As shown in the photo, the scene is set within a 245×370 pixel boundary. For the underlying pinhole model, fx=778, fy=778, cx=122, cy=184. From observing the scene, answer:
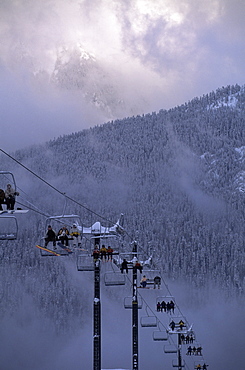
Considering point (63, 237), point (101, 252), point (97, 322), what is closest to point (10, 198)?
point (63, 237)

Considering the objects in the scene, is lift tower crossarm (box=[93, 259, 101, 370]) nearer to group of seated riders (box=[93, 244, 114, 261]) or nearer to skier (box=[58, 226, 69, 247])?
group of seated riders (box=[93, 244, 114, 261])

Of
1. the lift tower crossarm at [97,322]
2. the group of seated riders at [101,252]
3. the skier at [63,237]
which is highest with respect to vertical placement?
the skier at [63,237]

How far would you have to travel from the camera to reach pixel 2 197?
31547mm

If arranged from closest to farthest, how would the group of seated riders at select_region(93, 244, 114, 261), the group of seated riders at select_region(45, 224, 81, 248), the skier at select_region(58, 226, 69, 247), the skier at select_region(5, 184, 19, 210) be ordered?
the skier at select_region(5, 184, 19, 210), the group of seated riders at select_region(45, 224, 81, 248), the skier at select_region(58, 226, 69, 247), the group of seated riders at select_region(93, 244, 114, 261)

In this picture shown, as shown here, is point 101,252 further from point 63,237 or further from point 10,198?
point 10,198

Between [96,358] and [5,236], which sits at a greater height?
[5,236]

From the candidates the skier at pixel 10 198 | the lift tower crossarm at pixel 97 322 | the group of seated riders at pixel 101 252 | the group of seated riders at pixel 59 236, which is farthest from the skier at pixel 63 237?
the skier at pixel 10 198

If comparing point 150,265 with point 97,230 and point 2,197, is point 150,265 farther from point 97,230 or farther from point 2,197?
point 2,197

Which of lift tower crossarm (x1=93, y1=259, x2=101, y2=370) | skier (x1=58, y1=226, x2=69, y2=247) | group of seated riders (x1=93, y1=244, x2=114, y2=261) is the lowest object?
lift tower crossarm (x1=93, y1=259, x2=101, y2=370)

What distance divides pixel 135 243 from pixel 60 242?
8.94 metres

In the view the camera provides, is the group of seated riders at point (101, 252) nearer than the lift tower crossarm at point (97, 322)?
No

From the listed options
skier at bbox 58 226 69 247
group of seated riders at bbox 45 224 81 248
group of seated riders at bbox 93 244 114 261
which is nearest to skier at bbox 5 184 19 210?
group of seated riders at bbox 45 224 81 248

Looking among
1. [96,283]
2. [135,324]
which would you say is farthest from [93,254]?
[135,324]

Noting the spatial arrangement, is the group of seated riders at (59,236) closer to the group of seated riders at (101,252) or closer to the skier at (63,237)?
the skier at (63,237)
